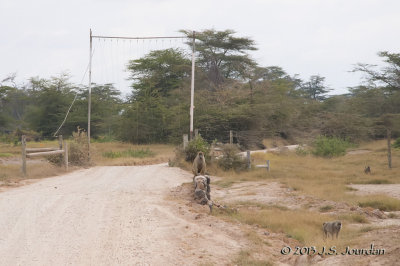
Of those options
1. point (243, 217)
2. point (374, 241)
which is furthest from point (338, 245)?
point (243, 217)

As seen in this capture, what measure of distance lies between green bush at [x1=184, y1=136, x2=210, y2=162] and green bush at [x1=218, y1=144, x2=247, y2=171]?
0.70 meters

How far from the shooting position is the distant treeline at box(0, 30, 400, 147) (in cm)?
3206

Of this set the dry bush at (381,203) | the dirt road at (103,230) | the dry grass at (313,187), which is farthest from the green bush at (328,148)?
the dirt road at (103,230)

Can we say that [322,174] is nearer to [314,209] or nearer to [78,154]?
[314,209]

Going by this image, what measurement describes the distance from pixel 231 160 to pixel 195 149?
5.43 feet

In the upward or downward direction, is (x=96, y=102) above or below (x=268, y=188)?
above

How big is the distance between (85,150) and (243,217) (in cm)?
1202

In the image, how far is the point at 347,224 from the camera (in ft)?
30.3

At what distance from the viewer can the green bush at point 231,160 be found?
61.9 feet

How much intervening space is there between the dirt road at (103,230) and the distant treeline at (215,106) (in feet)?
60.6

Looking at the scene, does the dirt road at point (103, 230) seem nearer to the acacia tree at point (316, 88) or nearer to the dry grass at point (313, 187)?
the dry grass at point (313, 187)

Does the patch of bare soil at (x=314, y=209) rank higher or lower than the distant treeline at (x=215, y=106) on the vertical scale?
lower

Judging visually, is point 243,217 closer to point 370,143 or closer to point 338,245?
point 338,245

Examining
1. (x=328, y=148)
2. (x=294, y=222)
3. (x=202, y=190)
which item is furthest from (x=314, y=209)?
(x=328, y=148)
